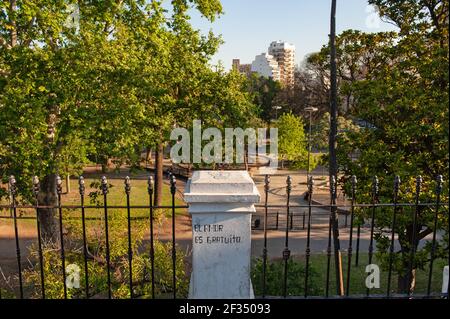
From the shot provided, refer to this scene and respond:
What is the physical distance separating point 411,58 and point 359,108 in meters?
1.66

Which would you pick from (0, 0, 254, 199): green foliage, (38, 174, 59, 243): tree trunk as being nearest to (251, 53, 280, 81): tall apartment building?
(0, 0, 254, 199): green foliage

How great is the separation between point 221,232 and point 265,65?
157 metres

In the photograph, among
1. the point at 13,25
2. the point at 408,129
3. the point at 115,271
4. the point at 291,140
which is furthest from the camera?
the point at 291,140

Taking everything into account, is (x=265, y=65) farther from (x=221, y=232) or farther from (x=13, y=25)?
(x=221, y=232)

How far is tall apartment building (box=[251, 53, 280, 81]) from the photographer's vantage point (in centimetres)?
15150

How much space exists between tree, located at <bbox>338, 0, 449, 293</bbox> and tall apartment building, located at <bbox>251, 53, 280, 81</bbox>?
468ft

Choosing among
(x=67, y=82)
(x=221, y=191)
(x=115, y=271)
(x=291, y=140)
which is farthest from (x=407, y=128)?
(x=291, y=140)

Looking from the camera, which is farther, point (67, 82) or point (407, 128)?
point (67, 82)

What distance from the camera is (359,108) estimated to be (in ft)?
33.3

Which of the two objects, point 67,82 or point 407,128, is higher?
point 67,82

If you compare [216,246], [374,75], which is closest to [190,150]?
[374,75]

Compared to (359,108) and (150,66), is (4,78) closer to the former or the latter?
(150,66)

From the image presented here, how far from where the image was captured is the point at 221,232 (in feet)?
14.0

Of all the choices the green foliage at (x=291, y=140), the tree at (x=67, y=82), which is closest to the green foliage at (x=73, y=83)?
the tree at (x=67, y=82)
